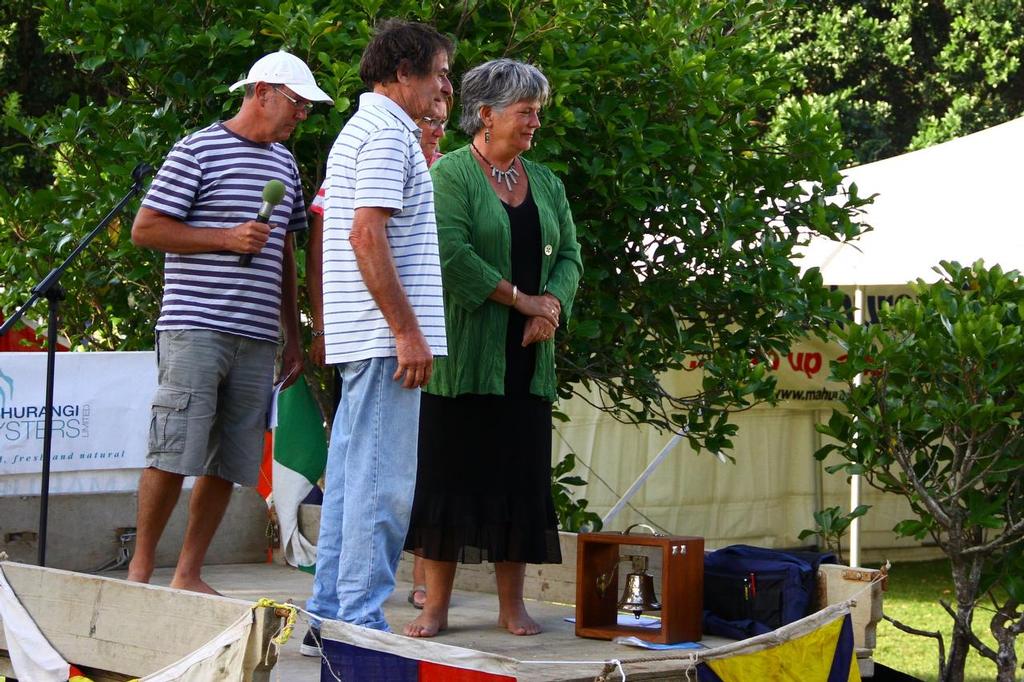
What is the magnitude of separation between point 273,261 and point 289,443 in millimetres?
1546

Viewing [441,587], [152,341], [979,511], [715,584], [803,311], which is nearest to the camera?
[441,587]

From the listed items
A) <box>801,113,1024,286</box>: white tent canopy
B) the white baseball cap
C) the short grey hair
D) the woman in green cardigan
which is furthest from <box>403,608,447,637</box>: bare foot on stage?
<box>801,113,1024,286</box>: white tent canopy

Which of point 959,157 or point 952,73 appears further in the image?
point 952,73

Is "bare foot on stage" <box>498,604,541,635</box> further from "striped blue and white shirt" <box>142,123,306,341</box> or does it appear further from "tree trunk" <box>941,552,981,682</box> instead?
"tree trunk" <box>941,552,981,682</box>

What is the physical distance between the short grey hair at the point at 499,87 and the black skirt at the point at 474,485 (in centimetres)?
91

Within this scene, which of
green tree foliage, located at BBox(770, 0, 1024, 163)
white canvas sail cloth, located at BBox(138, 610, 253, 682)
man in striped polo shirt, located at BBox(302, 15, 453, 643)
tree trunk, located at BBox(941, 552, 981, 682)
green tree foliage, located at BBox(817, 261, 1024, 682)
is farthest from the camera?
green tree foliage, located at BBox(770, 0, 1024, 163)

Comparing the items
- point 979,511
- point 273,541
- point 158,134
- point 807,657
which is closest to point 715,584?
point 807,657

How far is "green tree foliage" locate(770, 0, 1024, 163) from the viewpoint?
16312mm

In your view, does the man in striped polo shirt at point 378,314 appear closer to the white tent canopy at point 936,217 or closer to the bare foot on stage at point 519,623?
the bare foot on stage at point 519,623

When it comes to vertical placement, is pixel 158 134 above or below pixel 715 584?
above

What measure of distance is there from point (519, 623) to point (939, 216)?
453cm

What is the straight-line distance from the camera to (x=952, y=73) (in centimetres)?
1691

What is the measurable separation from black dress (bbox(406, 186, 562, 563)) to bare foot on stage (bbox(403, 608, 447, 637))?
0.65ft

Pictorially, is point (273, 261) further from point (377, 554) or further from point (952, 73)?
point (952, 73)
